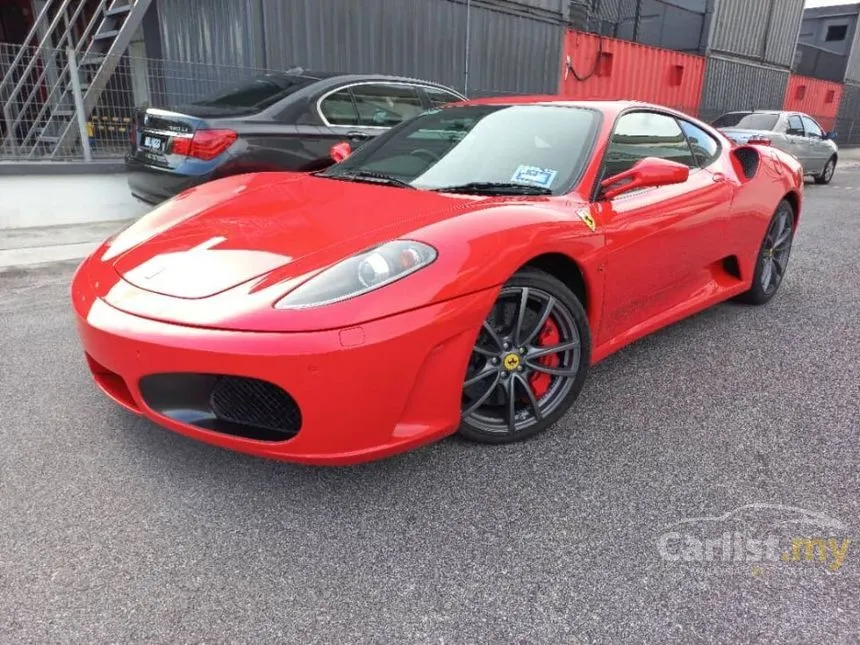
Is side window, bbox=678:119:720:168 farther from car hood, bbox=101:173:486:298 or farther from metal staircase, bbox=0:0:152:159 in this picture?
metal staircase, bbox=0:0:152:159

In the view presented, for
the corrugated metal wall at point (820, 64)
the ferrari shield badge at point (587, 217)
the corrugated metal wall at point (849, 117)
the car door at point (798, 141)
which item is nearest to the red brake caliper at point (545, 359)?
the ferrari shield badge at point (587, 217)

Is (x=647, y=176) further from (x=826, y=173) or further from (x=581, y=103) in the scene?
(x=826, y=173)

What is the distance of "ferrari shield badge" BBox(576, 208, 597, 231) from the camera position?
7.97 feet

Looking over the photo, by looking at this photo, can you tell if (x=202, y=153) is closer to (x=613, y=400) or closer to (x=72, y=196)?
(x=72, y=196)

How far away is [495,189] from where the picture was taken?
252cm

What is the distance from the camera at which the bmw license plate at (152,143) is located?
525 cm

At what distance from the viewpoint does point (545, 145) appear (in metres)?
2.74

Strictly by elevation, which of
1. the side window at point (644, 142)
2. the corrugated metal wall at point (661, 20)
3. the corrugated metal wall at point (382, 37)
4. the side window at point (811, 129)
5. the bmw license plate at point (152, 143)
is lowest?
the side window at point (811, 129)

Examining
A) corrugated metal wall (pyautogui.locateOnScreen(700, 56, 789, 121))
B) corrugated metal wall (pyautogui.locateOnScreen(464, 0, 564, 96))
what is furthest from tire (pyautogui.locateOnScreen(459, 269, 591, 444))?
corrugated metal wall (pyautogui.locateOnScreen(700, 56, 789, 121))

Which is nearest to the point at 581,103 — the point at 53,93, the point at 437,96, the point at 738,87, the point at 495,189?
the point at 495,189

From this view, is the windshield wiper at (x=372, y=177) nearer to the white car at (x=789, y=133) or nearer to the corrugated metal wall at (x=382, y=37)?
the corrugated metal wall at (x=382, y=37)

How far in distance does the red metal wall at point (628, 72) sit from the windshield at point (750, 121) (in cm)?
240

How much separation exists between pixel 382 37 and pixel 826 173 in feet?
31.7

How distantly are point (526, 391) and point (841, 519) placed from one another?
106 centimetres
